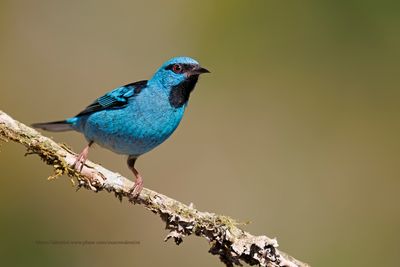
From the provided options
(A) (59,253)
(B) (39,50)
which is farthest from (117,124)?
(B) (39,50)

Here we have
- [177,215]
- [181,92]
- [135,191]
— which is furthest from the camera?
[181,92]

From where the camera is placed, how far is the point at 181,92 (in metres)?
6.84

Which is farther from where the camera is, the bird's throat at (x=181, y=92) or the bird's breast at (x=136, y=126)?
the bird's throat at (x=181, y=92)

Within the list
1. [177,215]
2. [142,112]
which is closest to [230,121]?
[142,112]

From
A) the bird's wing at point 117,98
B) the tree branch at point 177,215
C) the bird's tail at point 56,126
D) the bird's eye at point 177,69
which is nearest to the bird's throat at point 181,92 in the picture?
the bird's eye at point 177,69

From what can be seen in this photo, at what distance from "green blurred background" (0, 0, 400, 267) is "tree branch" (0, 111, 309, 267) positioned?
10.5 ft

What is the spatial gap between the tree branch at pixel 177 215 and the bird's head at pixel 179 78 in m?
1.71

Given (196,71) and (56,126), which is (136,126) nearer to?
(196,71)

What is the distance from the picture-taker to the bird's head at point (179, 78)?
6812mm

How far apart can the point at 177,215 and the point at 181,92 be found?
2126 millimetres

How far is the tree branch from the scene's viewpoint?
4723mm

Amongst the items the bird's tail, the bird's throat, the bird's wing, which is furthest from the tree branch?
the bird's tail

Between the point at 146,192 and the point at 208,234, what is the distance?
649 mm

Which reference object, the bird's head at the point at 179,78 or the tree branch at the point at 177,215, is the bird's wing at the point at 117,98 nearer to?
the bird's head at the point at 179,78
